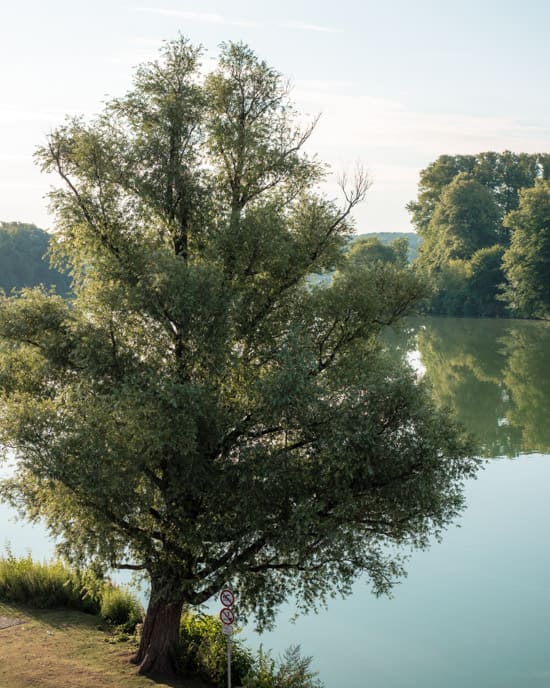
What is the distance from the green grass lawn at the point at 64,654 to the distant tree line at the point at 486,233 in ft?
220

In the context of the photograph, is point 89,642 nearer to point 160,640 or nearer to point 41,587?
point 160,640

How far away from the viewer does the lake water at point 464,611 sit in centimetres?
1645

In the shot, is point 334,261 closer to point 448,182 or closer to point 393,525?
point 393,525

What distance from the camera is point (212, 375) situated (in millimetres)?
13477

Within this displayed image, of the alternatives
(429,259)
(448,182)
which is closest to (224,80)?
(429,259)

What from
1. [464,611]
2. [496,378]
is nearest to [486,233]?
[496,378]

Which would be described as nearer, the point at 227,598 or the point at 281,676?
the point at 227,598

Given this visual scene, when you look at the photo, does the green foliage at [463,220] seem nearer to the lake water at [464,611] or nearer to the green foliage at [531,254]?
the green foliage at [531,254]

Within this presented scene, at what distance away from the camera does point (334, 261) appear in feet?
49.4

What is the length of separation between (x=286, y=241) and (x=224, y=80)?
10.9 feet

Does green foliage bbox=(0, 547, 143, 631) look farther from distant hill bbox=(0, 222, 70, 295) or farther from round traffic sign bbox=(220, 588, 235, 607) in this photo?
distant hill bbox=(0, 222, 70, 295)

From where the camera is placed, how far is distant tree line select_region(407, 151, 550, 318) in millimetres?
78375

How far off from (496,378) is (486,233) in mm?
48414

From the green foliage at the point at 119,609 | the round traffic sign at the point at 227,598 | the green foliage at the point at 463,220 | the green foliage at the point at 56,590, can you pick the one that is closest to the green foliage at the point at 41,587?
the green foliage at the point at 56,590
